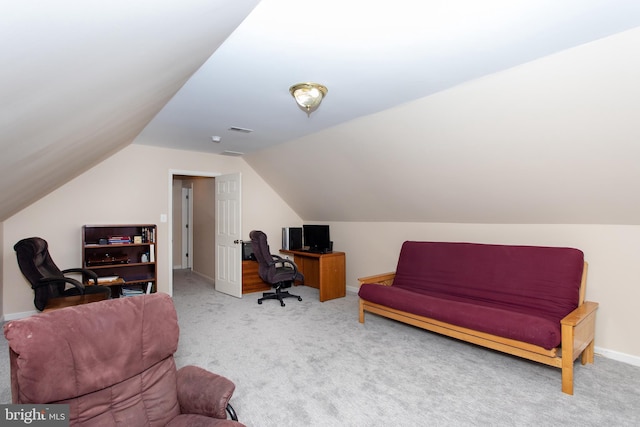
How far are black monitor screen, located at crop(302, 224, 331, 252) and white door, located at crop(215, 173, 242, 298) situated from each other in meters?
1.27

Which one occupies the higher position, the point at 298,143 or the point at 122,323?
the point at 298,143

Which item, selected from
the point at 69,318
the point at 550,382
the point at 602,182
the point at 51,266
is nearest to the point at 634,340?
the point at 550,382

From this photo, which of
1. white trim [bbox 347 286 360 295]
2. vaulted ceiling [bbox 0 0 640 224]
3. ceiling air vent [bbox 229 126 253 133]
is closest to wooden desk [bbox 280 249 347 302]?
white trim [bbox 347 286 360 295]

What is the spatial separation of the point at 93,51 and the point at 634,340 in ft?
14.3

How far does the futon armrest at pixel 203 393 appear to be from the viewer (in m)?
1.46

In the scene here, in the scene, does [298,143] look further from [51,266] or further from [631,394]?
[631,394]

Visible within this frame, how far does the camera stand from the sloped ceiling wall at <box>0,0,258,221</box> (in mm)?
955

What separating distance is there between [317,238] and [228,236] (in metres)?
1.50

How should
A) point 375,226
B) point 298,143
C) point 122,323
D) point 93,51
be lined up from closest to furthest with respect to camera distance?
point 93,51 < point 122,323 < point 298,143 < point 375,226

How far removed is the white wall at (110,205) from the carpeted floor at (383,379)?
1656mm

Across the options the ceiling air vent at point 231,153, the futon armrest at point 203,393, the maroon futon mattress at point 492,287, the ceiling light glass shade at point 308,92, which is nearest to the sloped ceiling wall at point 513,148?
the maroon futon mattress at point 492,287

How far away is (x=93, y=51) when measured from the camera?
124 cm

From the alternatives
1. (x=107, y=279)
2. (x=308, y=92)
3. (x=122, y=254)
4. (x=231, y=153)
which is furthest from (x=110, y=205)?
(x=308, y=92)

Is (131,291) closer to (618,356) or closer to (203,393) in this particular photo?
(203,393)
